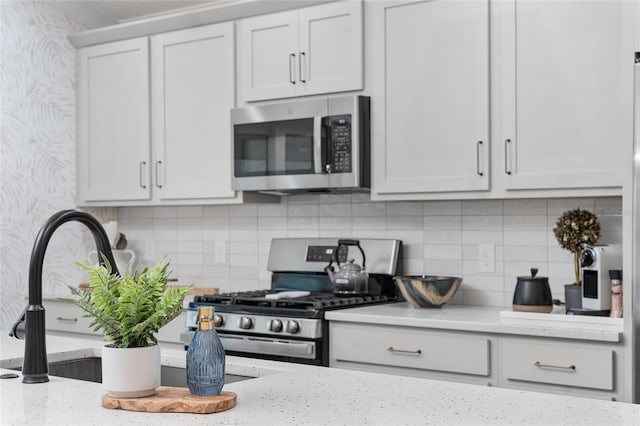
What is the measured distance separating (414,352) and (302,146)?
1.18 metres

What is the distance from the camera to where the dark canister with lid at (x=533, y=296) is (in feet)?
10.1

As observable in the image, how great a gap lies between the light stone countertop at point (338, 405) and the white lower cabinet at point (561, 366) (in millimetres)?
1221

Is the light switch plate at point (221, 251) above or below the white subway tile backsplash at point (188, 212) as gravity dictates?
below

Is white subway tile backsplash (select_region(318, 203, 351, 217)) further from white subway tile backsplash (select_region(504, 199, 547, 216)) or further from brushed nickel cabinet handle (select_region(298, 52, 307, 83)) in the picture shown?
white subway tile backsplash (select_region(504, 199, 547, 216))

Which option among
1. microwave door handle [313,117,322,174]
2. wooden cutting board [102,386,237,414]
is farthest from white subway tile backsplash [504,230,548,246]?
wooden cutting board [102,386,237,414]

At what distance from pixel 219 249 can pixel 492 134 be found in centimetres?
189

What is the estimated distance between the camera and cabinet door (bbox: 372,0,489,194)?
3352 mm

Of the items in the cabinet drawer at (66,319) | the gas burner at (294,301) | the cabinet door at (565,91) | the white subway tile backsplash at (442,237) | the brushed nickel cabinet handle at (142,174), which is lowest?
the cabinet drawer at (66,319)

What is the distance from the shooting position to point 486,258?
146 inches

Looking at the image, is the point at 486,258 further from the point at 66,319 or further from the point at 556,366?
the point at 66,319

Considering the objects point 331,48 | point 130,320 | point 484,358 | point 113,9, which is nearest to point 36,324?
point 130,320

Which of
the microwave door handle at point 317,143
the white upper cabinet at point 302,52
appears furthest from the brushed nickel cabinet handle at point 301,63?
the microwave door handle at point 317,143

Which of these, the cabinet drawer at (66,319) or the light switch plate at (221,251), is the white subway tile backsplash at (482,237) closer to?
the light switch plate at (221,251)

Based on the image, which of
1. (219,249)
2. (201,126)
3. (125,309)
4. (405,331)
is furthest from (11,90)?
(125,309)
